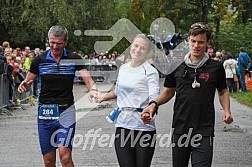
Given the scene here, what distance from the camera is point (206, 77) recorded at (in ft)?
21.0

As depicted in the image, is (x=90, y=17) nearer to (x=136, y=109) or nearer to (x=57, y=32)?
(x=57, y=32)

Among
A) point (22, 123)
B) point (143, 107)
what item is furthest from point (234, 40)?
point (143, 107)

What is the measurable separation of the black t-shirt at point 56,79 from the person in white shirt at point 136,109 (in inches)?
34.2

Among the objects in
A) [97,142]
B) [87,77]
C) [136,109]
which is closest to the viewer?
[136,109]

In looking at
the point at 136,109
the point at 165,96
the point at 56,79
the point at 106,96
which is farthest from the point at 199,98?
the point at 56,79

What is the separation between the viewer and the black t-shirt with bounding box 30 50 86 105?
7570mm

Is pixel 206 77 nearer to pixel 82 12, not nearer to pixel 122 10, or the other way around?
pixel 82 12

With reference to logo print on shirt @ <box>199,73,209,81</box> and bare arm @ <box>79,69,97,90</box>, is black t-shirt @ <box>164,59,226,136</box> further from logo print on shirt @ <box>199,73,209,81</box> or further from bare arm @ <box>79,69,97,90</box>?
bare arm @ <box>79,69,97,90</box>

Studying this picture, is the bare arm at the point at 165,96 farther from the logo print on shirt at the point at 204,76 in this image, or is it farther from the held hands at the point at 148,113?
the logo print on shirt at the point at 204,76

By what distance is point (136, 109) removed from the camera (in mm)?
6867

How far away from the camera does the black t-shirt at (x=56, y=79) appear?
24.8ft

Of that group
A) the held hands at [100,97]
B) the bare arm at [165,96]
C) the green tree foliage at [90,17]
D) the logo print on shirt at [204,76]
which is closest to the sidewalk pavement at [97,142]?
the held hands at [100,97]

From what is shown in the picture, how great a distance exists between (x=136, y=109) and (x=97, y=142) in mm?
5596

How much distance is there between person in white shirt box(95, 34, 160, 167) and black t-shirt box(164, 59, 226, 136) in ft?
1.45
